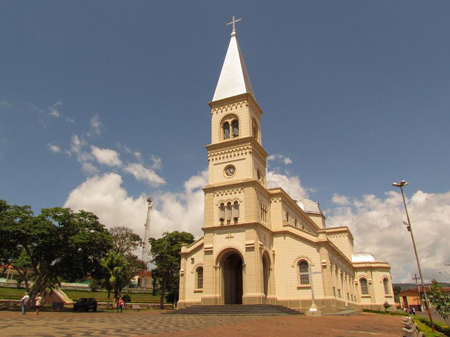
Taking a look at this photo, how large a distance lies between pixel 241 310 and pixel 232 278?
6.85 meters

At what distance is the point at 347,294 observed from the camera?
140 feet

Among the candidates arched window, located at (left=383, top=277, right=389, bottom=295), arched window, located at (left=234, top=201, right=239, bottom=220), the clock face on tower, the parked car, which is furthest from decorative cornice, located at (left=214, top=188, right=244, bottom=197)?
arched window, located at (left=383, top=277, right=389, bottom=295)

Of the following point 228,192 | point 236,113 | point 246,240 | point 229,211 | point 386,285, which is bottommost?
point 386,285

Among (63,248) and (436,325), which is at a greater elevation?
(63,248)

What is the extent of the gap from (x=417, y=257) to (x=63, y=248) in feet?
99.4

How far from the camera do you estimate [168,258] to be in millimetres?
50812

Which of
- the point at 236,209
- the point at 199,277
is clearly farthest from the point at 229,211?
the point at 199,277

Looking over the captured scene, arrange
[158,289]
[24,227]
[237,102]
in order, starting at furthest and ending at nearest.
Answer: [158,289], [237,102], [24,227]

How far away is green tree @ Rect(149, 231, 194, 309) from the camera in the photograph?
51.4 m

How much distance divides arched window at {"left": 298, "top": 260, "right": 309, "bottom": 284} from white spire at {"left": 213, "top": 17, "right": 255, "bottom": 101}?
19050mm

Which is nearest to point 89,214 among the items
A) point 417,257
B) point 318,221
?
point 417,257

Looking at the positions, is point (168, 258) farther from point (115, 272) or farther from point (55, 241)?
point (55, 241)

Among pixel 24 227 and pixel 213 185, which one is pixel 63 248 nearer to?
pixel 24 227

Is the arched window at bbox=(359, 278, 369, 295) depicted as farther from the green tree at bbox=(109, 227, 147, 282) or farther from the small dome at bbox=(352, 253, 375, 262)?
the green tree at bbox=(109, 227, 147, 282)
